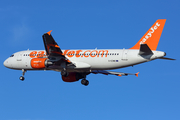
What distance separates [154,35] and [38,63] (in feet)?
48.4

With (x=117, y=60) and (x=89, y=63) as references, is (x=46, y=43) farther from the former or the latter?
(x=117, y=60)

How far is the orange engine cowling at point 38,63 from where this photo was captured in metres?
43.2

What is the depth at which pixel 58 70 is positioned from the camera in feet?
149

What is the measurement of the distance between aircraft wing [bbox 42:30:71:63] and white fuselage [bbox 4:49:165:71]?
1.86m

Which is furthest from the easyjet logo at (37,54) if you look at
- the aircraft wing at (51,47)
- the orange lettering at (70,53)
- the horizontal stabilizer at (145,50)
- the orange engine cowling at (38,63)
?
the horizontal stabilizer at (145,50)

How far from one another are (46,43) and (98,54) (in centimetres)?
675

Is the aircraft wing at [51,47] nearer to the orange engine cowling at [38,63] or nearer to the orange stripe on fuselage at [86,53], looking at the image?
the orange engine cowling at [38,63]

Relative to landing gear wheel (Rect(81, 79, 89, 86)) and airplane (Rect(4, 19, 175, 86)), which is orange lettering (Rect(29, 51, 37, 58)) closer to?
airplane (Rect(4, 19, 175, 86))

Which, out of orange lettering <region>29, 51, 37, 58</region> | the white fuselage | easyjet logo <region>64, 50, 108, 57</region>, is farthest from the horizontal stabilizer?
orange lettering <region>29, 51, 37, 58</region>

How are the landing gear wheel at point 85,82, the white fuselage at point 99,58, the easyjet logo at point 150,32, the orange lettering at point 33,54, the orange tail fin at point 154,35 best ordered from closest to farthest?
the white fuselage at point 99,58 < the orange tail fin at point 154,35 < the easyjet logo at point 150,32 < the orange lettering at point 33,54 < the landing gear wheel at point 85,82

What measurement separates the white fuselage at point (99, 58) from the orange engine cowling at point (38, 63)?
1.52 m

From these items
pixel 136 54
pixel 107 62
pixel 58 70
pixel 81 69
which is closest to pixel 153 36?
pixel 136 54

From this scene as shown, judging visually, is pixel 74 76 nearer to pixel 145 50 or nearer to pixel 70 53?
pixel 70 53

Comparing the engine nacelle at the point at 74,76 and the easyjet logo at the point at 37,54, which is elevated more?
the easyjet logo at the point at 37,54
